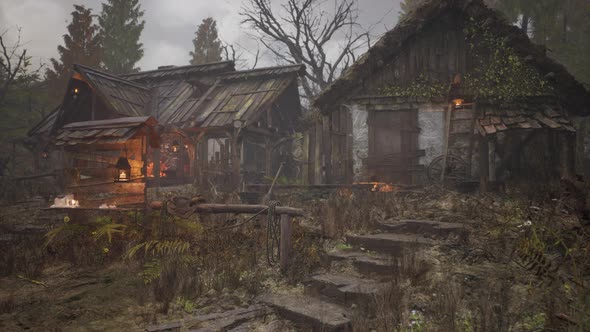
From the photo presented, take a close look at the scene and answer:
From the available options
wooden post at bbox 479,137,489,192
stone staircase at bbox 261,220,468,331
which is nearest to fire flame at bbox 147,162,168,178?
stone staircase at bbox 261,220,468,331

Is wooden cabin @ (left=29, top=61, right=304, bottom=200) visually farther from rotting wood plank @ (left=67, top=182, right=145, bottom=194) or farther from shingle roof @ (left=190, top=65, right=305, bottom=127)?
rotting wood plank @ (left=67, top=182, right=145, bottom=194)

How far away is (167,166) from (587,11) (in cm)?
2187

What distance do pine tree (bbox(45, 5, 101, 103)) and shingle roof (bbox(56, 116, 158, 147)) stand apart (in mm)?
18904

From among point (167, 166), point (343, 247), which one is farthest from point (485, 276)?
point (167, 166)

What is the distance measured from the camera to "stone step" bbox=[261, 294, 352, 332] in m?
3.89

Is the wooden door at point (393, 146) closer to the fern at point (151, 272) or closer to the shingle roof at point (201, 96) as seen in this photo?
the shingle roof at point (201, 96)

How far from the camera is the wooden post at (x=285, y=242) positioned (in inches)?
219

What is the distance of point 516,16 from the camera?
16.9 meters

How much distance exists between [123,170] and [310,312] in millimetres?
6821

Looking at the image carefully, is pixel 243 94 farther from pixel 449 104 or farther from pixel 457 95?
pixel 457 95

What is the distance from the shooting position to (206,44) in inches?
1299

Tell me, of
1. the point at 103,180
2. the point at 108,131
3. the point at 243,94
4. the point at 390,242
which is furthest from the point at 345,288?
the point at 243,94

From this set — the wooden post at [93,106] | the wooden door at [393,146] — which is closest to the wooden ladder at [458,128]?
the wooden door at [393,146]

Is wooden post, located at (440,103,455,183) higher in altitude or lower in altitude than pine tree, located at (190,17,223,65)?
lower
